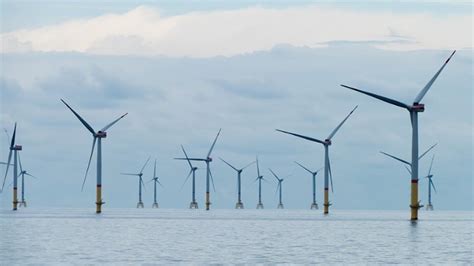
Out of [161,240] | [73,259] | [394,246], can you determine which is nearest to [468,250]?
[394,246]

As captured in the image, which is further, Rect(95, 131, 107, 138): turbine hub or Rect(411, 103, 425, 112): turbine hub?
Rect(95, 131, 107, 138): turbine hub

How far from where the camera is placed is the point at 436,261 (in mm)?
84312

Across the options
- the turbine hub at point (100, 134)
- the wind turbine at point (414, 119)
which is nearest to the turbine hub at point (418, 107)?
the wind turbine at point (414, 119)

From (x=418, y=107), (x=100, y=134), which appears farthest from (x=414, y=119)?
(x=100, y=134)

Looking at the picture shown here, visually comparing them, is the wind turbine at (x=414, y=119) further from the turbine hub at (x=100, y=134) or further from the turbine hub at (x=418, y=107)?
the turbine hub at (x=100, y=134)

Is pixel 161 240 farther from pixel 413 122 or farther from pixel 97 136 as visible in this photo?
pixel 97 136

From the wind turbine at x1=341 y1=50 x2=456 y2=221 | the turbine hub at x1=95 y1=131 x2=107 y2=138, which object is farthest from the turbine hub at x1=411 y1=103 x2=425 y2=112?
the turbine hub at x1=95 y1=131 x2=107 y2=138

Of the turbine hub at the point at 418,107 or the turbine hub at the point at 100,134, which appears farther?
the turbine hub at the point at 100,134

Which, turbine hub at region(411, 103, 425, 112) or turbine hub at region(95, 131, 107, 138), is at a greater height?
turbine hub at region(411, 103, 425, 112)

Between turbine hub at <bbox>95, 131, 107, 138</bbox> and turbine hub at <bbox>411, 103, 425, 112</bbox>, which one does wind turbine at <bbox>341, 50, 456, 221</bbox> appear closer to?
turbine hub at <bbox>411, 103, 425, 112</bbox>

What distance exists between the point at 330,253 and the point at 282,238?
28.0 meters

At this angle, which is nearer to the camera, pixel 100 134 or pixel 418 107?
pixel 418 107

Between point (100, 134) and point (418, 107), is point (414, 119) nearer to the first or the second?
point (418, 107)

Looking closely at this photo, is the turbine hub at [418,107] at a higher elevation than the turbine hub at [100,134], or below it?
higher
